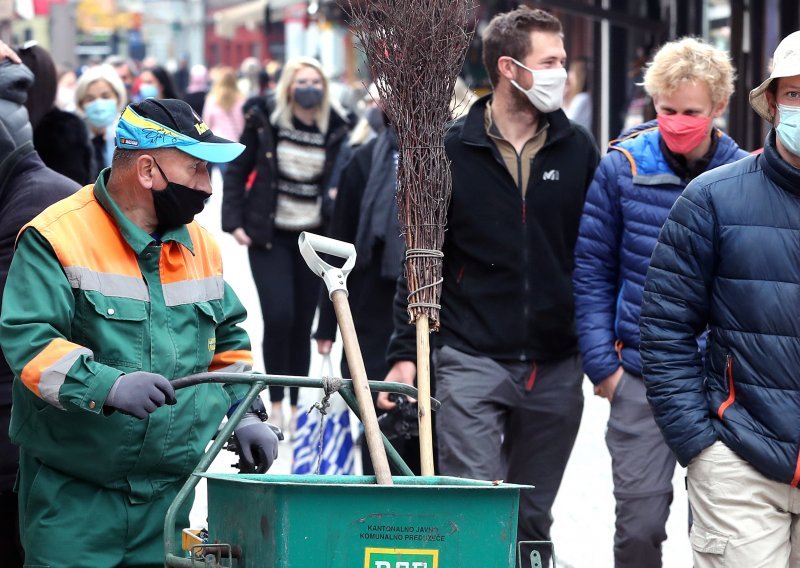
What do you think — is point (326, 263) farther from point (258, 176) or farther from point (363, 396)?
point (258, 176)

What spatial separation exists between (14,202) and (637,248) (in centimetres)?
209

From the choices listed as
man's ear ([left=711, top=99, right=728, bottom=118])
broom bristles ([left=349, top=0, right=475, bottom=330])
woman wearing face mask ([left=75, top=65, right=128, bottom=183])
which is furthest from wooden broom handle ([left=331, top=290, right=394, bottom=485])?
woman wearing face mask ([left=75, top=65, right=128, bottom=183])

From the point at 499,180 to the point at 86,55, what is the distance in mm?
76777

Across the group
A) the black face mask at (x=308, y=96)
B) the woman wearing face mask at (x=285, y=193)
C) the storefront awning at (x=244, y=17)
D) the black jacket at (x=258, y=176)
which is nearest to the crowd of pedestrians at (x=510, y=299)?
the woman wearing face mask at (x=285, y=193)

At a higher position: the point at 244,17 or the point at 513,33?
the point at 244,17

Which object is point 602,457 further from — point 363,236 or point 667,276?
point 667,276

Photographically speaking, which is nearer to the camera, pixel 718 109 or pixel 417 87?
pixel 417 87

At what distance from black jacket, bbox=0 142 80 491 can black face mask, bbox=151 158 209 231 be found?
3.17 feet

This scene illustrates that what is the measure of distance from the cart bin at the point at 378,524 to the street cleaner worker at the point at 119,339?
26.8 inches

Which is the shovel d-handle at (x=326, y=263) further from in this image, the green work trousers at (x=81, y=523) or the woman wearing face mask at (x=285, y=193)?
the woman wearing face mask at (x=285, y=193)

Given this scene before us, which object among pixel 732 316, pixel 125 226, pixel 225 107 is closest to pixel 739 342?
pixel 732 316

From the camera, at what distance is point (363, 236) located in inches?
298

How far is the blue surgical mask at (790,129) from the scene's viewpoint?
4336 mm

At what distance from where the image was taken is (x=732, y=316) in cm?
448
